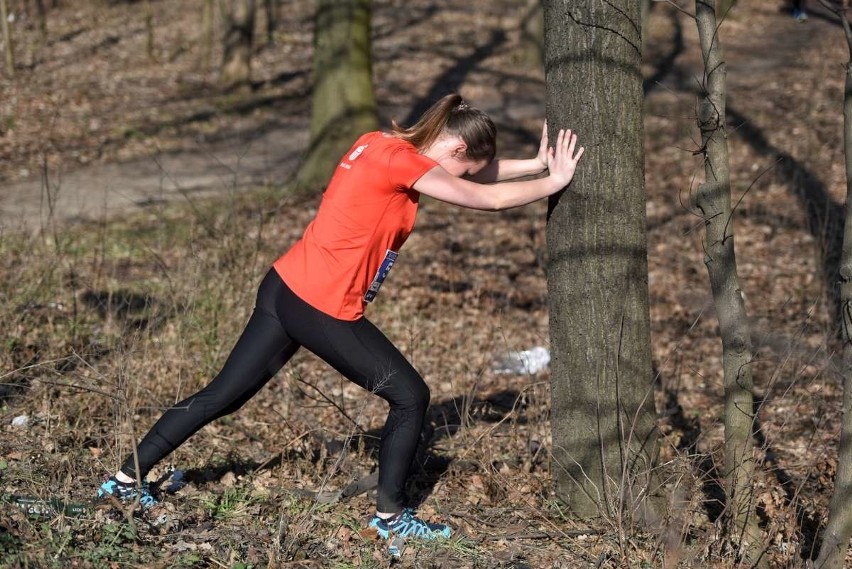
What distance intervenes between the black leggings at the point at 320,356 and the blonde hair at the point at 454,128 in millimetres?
787

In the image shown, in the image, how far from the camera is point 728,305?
13.6 feet

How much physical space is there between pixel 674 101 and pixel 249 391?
13.2 m

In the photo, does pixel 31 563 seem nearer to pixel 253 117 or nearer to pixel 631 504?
pixel 631 504

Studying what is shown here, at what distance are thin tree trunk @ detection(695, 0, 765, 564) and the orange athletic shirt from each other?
1.14 metres

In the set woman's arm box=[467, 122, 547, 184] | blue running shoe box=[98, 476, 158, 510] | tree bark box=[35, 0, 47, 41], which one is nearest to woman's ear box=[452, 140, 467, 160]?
woman's arm box=[467, 122, 547, 184]

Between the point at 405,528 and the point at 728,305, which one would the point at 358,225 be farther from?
the point at 728,305

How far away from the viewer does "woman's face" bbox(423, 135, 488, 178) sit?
13.5 feet

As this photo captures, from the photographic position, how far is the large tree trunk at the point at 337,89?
37.9ft

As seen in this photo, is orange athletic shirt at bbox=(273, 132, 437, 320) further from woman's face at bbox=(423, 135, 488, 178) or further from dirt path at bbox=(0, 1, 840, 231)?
dirt path at bbox=(0, 1, 840, 231)

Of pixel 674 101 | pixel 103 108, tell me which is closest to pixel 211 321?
pixel 674 101

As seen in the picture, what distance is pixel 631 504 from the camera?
4.14 m

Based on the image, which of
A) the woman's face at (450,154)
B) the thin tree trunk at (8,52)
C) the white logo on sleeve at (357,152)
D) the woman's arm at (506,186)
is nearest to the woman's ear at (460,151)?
the woman's face at (450,154)

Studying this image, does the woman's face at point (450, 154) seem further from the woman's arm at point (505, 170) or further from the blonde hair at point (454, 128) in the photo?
the woman's arm at point (505, 170)

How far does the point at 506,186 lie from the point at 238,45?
16012 mm
